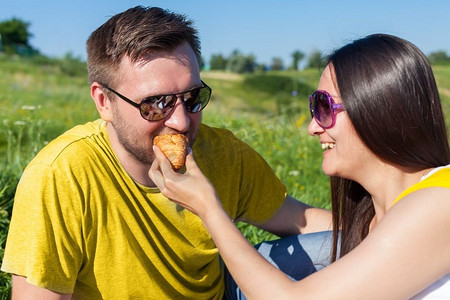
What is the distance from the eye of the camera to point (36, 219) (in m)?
2.15

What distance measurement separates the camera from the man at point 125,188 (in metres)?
2.19

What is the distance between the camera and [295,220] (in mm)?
3166

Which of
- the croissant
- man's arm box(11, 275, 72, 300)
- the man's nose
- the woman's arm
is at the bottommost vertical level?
man's arm box(11, 275, 72, 300)

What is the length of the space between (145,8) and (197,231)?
1077 millimetres

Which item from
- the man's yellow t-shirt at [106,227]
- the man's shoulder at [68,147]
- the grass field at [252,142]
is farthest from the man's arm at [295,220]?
the man's shoulder at [68,147]

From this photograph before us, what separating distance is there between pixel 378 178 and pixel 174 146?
857 mm

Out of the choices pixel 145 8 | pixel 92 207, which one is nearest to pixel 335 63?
pixel 145 8

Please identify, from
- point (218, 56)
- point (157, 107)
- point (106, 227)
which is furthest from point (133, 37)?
point (218, 56)

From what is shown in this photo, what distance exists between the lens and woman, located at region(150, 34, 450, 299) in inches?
76.6

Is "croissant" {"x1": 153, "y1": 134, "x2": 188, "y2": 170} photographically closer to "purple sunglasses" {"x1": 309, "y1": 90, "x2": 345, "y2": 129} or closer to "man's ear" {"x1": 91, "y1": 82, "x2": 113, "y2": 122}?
"man's ear" {"x1": 91, "y1": 82, "x2": 113, "y2": 122}

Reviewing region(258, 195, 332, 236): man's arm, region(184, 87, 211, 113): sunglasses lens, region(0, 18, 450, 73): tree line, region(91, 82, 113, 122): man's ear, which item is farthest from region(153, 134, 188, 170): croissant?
region(0, 18, 450, 73): tree line

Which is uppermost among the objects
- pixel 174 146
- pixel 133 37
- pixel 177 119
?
pixel 133 37

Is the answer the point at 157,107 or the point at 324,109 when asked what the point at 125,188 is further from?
the point at 324,109

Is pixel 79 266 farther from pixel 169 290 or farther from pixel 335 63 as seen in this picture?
pixel 335 63
